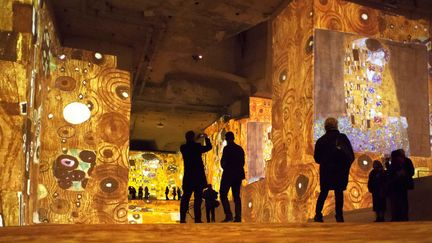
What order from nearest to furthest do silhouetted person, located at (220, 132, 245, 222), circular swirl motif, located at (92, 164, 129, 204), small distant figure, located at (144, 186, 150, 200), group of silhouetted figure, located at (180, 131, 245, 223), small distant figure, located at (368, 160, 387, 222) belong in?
small distant figure, located at (368, 160, 387, 222), group of silhouetted figure, located at (180, 131, 245, 223), silhouetted person, located at (220, 132, 245, 222), circular swirl motif, located at (92, 164, 129, 204), small distant figure, located at (144, 186, 150, 200)

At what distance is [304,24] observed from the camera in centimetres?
1114

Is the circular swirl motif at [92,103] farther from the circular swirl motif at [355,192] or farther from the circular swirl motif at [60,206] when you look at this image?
the circular swirl motif at [355,192]

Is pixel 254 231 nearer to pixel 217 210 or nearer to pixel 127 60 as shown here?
pixel 127 60

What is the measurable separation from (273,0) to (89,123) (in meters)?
5.31

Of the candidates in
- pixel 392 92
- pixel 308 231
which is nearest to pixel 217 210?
pixel 392 92

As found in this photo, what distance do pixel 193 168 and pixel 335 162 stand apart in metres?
2.05

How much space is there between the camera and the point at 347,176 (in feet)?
21.7

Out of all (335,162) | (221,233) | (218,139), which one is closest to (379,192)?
(335,162)

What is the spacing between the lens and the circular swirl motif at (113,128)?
12867 mm

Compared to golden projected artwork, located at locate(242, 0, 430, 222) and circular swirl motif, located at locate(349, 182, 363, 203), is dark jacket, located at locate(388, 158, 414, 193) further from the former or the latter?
circular swirl motif, located at locate(349, 182, 363, 203)

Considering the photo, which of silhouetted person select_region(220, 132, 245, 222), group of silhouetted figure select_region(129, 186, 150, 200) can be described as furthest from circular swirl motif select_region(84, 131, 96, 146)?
group of silhouetted figure select_region(129, 186, 150, 200)

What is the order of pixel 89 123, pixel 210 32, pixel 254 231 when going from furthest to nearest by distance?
pixel 210 32, pixel 89 123, pixel 254 231

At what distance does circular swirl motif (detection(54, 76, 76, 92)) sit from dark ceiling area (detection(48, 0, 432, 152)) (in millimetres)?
1565

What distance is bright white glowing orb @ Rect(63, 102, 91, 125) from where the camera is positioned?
41.4ft
